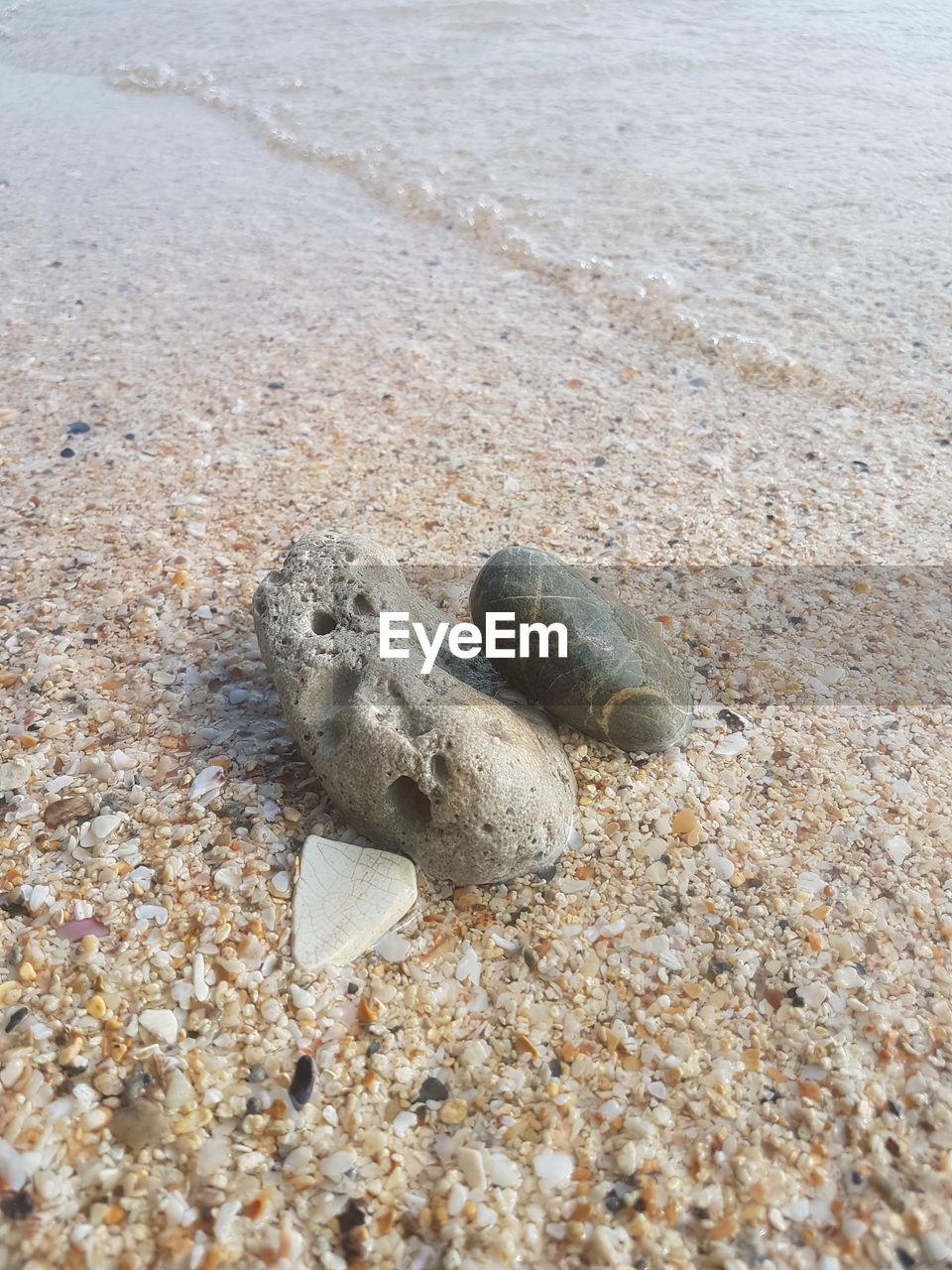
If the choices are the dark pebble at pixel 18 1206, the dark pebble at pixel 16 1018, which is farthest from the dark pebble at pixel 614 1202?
the dark pebble at pixel 16 1018

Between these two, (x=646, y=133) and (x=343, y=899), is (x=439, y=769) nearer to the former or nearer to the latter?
(x=343, y=899)

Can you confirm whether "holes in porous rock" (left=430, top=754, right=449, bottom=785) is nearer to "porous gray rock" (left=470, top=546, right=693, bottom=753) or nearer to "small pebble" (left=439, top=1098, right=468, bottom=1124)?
"porous gray rock" (left=470, top=546, right=693, bottom=753)

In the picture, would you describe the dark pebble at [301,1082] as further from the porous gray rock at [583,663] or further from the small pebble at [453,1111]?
the porous gray rock at [583,663]

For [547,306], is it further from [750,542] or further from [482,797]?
[482,797]

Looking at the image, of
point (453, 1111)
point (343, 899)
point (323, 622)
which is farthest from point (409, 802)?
point (453, 1111)

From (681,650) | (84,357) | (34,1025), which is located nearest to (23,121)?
(84,357)

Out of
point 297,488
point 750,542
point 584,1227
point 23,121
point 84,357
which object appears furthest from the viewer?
point 23,121
